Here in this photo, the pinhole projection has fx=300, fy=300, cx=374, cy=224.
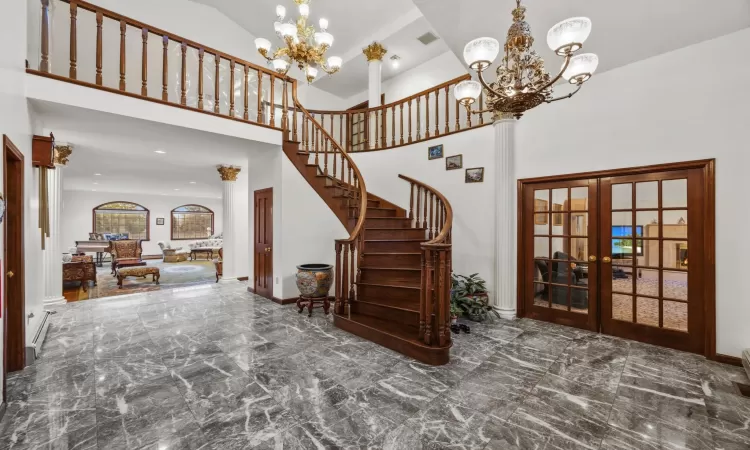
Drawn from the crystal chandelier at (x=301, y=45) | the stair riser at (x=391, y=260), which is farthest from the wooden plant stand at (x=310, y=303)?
the crystal chandelier at (x=301, y=45)

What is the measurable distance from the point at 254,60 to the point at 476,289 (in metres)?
7.57

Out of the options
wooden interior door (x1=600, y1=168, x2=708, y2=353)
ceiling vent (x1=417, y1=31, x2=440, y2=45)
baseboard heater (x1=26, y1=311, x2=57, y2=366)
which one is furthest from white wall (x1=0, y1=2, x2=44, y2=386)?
ceiling vent (x1=417, y1=31, x2=440, y2=45)

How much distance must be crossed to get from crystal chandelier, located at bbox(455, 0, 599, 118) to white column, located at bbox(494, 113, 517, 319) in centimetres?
155

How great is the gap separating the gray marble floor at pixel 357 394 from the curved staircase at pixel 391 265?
0.25m

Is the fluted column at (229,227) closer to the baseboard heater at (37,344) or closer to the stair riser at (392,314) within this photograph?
the baseboard heater at (37,344)

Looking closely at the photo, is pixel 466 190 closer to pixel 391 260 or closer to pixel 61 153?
pixel 391 260

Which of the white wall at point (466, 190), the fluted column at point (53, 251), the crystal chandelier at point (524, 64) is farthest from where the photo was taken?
the fluted column at point (53, 251)

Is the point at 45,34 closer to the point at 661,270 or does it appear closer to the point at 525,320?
the point at 525,320

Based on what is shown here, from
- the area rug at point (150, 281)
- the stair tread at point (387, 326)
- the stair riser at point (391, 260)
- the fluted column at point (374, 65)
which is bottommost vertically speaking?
the area rug at point (150, 281)

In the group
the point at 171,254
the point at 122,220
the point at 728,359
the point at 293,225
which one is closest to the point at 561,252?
the point at 728,359

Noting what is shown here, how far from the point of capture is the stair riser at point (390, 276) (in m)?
4.00

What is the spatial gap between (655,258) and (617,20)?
2.50 metres

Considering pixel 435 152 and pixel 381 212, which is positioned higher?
pixel 435 152

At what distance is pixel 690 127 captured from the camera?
305 centimetres
